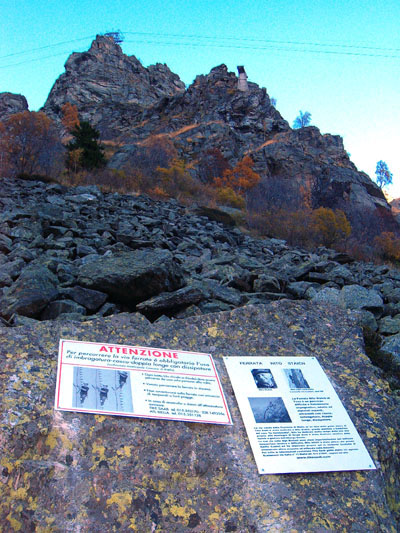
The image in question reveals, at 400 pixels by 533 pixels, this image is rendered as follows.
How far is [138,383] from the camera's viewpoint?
2.04 meters

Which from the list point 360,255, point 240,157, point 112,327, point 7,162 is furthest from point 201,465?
point 240,157

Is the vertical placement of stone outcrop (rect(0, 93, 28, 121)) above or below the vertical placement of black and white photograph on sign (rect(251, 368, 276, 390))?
above

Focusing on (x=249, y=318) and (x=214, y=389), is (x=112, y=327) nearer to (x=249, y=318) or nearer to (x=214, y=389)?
(x=214, y=389)

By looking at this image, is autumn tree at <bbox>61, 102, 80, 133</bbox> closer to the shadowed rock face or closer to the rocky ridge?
the rocky ridge

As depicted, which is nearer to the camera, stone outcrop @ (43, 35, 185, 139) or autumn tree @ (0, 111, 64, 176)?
autumn tree @ (0, 111, 64, 176)

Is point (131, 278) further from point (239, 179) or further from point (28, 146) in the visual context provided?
point (239, 179)

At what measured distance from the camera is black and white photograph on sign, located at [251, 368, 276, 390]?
225 cm

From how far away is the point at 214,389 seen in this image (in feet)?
7.06

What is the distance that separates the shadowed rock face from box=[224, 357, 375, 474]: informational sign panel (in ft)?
0.16

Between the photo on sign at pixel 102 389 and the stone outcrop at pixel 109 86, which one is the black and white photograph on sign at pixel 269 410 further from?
the stone outcrop at pixel 109 86

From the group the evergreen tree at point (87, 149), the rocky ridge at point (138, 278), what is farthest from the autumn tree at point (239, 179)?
the rocky ridge at point (138, 278)

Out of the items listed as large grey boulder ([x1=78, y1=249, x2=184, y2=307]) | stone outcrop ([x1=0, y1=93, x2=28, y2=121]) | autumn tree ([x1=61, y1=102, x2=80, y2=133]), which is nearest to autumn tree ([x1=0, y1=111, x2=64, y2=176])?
large grey boulder ([x1=78, y1=249, x2=184, y2=307])

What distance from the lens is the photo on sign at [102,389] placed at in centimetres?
190

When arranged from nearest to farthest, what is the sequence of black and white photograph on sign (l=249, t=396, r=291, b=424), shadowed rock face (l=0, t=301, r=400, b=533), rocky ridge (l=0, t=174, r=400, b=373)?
shadowed rock face (l=0, t=301, r=400, b=533)
black and white photograph on sign (l=249, t=396, r=291, b=424)
rocky ridge (l=0, t=174, r=400, b=373)
